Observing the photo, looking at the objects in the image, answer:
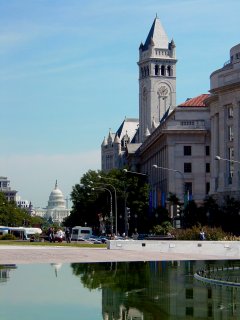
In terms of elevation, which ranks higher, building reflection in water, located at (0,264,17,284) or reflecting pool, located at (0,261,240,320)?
building reflection in water, located at (0,264,17,284)

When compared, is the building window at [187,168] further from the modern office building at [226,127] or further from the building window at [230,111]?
the building window at [230,111]

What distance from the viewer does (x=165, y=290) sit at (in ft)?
87.9

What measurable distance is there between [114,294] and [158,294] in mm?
1404

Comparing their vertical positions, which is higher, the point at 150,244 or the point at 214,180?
the point at 214,180

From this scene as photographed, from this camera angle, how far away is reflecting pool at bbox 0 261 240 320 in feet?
68.9

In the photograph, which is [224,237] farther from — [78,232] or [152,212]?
[78,232]

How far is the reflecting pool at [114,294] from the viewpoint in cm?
2102

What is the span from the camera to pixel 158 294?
25453 mm

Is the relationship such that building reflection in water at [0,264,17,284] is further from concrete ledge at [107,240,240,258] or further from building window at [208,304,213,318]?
concrete ledge at [107,240,240,258]

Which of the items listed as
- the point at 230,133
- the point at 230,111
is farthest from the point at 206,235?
the point at 230,111

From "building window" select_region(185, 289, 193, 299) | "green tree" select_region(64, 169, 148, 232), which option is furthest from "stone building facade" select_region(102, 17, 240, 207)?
"building window" select_region(185, 289, 193, 299)

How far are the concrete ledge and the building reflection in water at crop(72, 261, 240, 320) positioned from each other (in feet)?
54.4

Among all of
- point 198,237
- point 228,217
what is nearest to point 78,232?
point 228,217

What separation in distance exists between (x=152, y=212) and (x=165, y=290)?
289 ft
